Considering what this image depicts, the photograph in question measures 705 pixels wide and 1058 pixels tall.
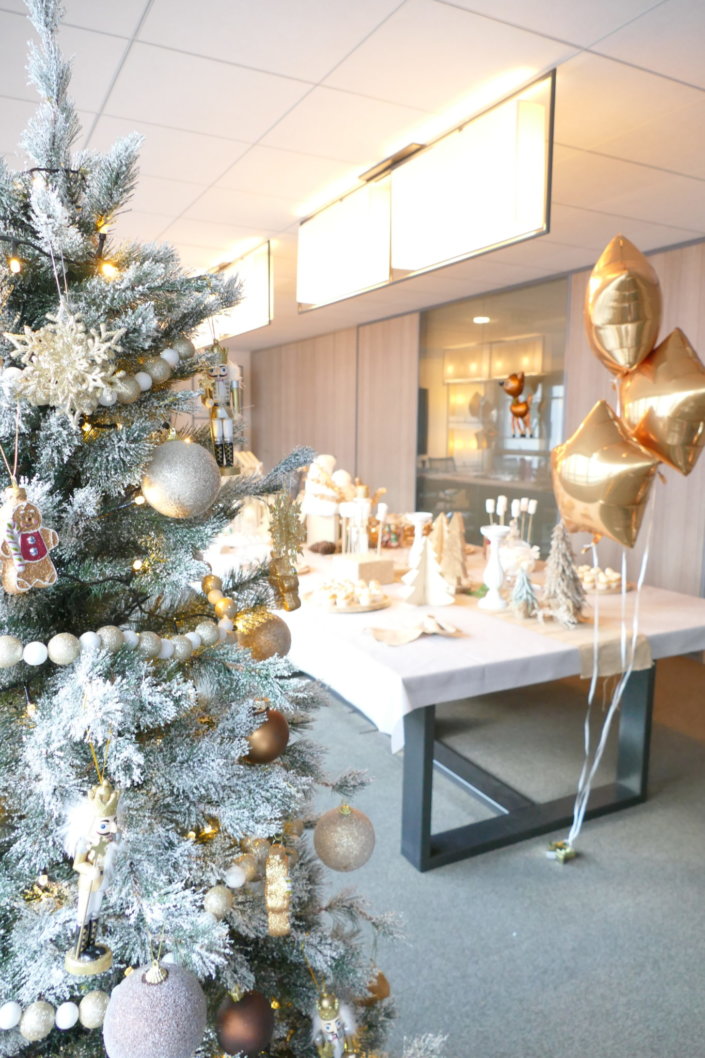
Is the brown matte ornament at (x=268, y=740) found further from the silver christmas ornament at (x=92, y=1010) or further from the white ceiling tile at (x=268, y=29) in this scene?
the white ceiling tile at (x=268, y=29)

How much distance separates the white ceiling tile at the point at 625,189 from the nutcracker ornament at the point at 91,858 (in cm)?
290

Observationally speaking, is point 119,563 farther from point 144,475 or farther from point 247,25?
point 247,25

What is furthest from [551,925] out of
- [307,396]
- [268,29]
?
[307,396]

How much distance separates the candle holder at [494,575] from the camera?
107 inches

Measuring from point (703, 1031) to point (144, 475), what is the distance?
1829mm

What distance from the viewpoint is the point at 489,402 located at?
569cm

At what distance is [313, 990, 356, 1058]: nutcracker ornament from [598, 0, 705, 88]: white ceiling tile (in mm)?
2281

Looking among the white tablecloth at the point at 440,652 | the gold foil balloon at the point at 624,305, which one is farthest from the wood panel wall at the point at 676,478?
the gold foil balloon at the point at 624,305

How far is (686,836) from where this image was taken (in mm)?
2420

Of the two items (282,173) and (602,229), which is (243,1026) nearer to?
(282,173)

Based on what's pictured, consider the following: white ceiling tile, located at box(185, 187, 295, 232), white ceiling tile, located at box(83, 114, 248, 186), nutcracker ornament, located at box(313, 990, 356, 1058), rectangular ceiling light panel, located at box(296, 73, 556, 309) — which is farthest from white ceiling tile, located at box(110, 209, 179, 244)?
nutcracker ornament, located at box(313, 990, 356, 1058)

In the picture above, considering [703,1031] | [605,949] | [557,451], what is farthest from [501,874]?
[557,451]

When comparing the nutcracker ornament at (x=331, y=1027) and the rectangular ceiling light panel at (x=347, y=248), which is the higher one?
the rectangular ceiling light panel at (x=347, y=248)

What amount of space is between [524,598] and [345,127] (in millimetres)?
1815
